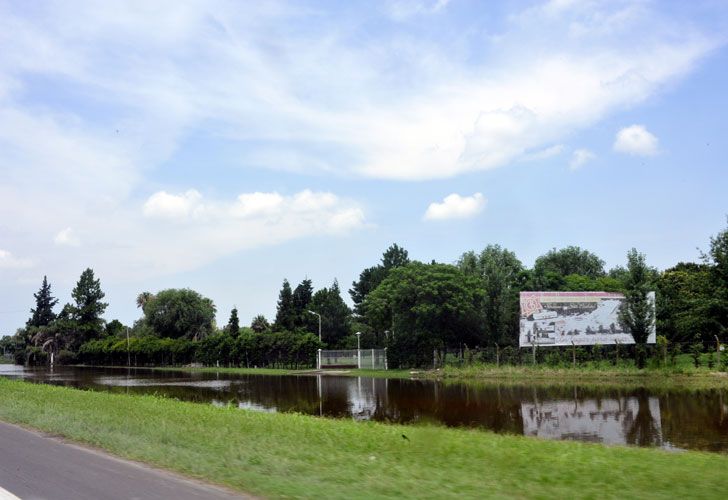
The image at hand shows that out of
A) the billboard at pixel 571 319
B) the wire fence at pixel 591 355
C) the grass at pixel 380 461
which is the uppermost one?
the billboard at pixel 571 319

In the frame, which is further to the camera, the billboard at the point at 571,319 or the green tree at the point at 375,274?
the green tree at the point at 375,274

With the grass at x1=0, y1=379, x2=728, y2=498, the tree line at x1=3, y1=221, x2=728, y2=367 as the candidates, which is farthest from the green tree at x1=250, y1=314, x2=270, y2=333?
the grass at x1=0, y1=379, x2=728, y2=498

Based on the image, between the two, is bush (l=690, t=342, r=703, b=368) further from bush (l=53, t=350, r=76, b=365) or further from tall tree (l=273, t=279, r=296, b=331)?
bush (l=53, t=350, r=76, b=365)

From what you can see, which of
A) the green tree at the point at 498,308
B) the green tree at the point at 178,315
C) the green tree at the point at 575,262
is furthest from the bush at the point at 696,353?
the green tree at the point at 178,315

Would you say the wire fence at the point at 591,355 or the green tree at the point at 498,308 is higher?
the green tree at the point at 498,308

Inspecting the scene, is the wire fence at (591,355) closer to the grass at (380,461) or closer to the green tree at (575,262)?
the grass at (380,461)

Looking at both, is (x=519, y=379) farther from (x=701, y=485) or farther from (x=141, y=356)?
(x=141, y=356)

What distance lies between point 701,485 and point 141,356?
3346 inches

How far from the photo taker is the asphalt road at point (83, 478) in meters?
8.18

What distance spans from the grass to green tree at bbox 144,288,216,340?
7691 centimetres

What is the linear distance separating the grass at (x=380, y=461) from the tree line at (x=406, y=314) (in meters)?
29.5

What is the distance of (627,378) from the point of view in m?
35.2

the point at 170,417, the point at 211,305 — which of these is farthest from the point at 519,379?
the point at 211,305

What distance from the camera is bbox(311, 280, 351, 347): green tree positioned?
8050 cm
